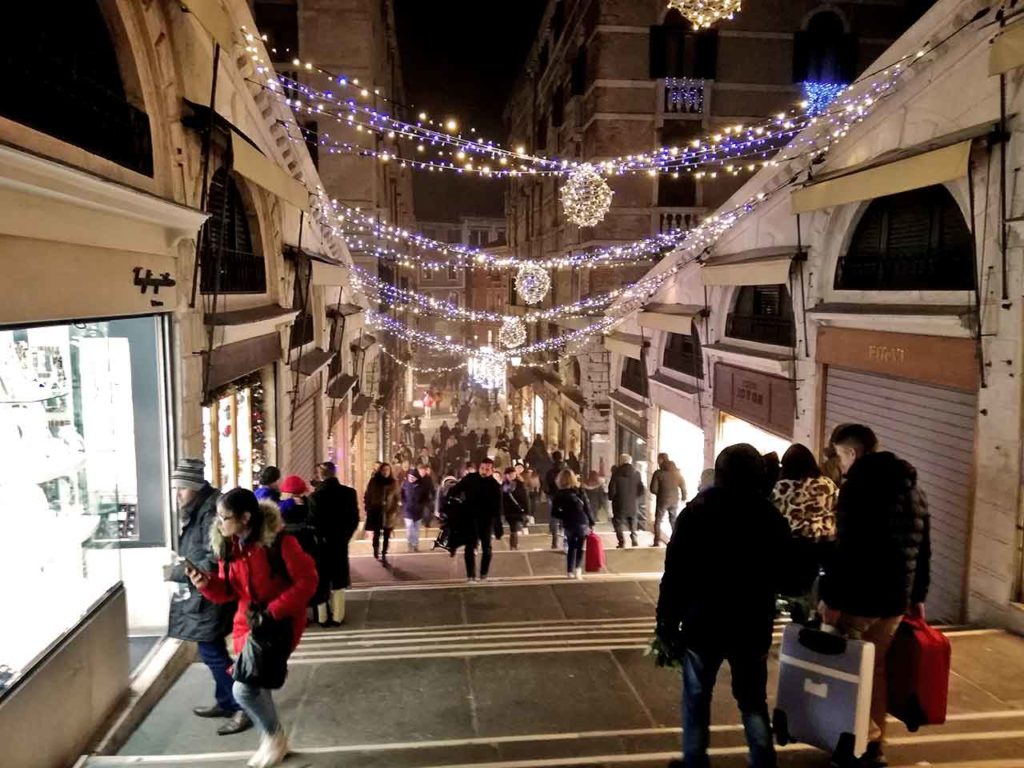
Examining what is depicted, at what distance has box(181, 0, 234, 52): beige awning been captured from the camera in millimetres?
5637

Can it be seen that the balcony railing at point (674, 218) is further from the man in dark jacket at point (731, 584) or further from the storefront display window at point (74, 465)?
the man in dark jacket at point (731, 584)

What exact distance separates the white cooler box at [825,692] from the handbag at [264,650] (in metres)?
2.72

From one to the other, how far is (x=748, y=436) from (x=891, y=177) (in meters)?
6.05

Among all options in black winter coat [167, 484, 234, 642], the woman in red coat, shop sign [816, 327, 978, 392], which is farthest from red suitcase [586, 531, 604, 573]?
the woman in red coat

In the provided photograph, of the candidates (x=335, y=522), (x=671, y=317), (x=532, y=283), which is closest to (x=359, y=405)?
(x=532, y=283)

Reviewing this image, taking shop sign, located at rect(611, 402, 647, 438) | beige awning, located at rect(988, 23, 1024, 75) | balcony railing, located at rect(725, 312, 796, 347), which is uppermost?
beige awning, located at rect(988, 23, 1024, 75)

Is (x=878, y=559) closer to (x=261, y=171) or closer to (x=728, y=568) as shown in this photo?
(x=728, y=568)

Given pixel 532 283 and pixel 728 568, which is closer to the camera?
pixel 728 568

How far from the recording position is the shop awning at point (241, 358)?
7.05 m

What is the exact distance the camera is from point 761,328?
11.8m

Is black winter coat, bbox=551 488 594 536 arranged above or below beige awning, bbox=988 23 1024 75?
below

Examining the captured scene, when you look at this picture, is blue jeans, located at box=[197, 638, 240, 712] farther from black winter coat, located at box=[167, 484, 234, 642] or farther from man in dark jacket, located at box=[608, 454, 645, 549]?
man in dark jacket, located at box=[608, 454, 645, 549]

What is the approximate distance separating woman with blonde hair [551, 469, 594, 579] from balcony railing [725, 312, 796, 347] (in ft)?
13.5

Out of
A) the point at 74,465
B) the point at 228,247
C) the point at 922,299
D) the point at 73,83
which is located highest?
the point at 73,83
